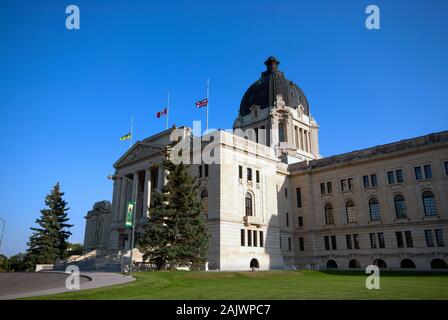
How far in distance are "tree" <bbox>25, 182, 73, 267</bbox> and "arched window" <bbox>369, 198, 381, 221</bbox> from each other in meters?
49.4

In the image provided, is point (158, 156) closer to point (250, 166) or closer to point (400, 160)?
point (250, 166)

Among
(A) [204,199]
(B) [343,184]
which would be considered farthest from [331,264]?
(A) [204,199]

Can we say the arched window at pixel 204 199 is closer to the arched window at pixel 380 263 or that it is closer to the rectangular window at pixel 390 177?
the arched window at pixel 380 263

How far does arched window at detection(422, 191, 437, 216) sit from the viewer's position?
44.0 meters

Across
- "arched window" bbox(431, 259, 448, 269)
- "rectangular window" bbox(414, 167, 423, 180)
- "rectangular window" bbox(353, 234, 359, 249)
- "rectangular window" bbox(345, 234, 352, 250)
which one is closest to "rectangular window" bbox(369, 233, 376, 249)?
"rectangular window" bbox(353, 234, 359, 249)

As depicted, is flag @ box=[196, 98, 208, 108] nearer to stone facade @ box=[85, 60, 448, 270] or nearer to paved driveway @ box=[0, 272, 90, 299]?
stone facade @ box=[85, 60, 448, 270]

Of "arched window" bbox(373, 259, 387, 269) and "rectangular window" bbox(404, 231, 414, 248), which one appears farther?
"arched window" bbox(373, 259, 387, 269)

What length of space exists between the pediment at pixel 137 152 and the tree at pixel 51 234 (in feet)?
38.8

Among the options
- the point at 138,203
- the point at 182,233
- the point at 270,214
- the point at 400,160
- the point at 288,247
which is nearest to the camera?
the point at 182,233

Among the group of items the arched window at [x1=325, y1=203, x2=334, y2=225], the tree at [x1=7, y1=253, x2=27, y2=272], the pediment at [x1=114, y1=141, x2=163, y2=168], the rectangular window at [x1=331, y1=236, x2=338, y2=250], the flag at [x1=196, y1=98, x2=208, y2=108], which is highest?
the flag at [x1=196, y1=98, x2=208, y2=108]
